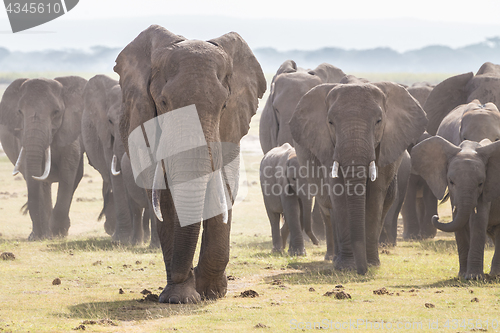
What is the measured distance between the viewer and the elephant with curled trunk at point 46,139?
1337cm

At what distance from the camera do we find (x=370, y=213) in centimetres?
881

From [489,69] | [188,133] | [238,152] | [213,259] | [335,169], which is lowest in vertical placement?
[213,259]

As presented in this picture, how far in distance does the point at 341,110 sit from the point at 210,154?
8.92 ft

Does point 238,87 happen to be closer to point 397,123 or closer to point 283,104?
point 397,123

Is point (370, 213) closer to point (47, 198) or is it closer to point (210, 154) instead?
point (210, 154)

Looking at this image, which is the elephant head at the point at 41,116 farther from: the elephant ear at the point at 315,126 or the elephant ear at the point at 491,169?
the elephant ear at the point at 491,169

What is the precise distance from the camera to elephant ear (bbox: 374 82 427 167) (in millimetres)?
A: 8852

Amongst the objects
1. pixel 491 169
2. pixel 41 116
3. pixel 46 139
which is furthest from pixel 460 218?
pixel 41 116

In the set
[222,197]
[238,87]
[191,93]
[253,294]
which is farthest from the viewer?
[238,87]

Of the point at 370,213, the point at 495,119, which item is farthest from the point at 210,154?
the point at 495,119

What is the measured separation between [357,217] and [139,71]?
3.16m

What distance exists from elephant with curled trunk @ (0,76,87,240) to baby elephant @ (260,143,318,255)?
4.37 m

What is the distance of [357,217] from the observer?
27.6 feet

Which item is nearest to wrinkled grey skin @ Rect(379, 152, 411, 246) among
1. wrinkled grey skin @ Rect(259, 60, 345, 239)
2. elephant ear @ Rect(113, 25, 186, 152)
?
wrinkled grey skin @ Rect(259, 60, 345, 239)
